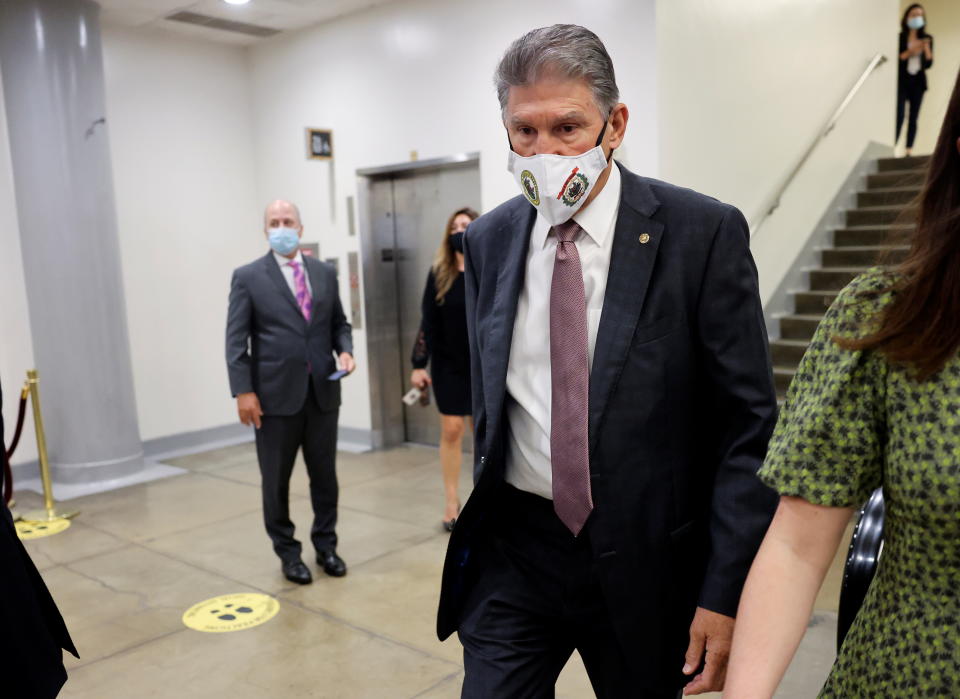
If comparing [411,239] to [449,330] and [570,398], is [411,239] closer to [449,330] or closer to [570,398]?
[449,330]

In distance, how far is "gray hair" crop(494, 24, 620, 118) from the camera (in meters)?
1.54

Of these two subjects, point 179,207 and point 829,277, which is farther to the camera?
point 179,207

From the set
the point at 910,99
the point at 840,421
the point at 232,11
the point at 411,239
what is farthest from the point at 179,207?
the point at 910,99

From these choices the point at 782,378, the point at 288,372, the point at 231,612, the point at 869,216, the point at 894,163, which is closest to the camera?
the point at 231,612

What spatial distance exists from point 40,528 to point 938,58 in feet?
36.9

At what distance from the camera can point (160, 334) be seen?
23.4ft

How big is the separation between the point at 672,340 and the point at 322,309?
290cm

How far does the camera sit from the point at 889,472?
0.99 metres

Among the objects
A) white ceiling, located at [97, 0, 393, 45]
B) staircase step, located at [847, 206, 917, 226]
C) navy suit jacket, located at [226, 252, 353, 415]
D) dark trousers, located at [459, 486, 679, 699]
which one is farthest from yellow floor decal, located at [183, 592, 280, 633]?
staircase step, located at [847, 206, 917, 226]

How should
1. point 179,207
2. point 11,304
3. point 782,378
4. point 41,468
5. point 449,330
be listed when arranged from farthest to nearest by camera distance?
point 179,207 → point 11,304 → point 782,378 → point 41,468 → point 449,330

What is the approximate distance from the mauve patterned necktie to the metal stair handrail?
4634 mm

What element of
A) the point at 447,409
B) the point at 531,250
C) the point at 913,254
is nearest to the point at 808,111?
the point at 447,409

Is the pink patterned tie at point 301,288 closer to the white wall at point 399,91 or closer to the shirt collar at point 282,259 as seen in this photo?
the shirt collar at point 282,259

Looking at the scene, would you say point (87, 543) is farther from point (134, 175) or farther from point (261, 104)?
point (261, 104)
